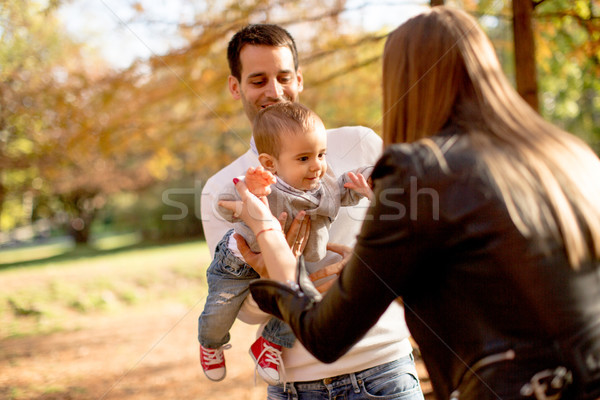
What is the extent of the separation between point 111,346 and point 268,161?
5.72m

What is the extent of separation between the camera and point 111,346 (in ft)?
23.5

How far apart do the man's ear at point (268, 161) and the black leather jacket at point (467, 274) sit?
43.8 inches

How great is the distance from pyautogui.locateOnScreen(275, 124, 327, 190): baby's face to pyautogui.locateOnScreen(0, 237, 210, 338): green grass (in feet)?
22.0

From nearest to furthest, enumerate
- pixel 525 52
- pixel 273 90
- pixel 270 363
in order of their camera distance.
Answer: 1. pixel 270 363
2. pixel 273 90
3. pixel 525 52

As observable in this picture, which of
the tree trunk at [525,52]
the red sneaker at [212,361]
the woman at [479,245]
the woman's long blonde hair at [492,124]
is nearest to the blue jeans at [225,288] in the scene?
the red sneaker at [212,361]

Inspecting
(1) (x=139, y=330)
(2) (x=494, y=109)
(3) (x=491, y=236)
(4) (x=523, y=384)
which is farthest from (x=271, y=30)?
(1) (x=139, y=330)

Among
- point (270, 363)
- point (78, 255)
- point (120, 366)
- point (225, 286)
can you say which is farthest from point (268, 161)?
point (78, 255)

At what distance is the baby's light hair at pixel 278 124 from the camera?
2.29 m

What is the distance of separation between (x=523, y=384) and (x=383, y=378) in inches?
40.3

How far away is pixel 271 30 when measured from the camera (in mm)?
2645

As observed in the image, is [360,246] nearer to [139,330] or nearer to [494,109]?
[494,109]

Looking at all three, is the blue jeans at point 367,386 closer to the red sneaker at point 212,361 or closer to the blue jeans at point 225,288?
the blue jeans at point 225,288

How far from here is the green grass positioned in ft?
26.9

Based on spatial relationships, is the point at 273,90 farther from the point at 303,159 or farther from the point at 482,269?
the point at 482,269
